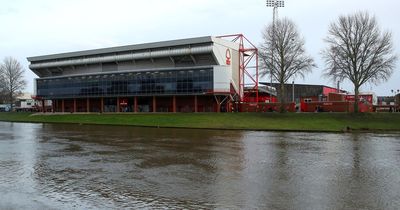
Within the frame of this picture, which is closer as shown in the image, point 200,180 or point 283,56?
point 200,180

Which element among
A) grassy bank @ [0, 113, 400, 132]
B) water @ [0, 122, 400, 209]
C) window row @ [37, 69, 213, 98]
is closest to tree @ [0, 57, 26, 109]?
window row @ [37, 69, 213, 98]

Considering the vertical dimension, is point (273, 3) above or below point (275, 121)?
above

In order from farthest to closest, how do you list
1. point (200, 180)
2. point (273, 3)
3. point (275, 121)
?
point (273, 3), point (275, 121), point (200, 180)

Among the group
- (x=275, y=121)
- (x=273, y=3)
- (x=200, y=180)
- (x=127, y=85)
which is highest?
(x=273, y=3)

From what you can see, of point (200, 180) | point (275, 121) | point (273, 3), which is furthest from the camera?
point (273, 3)

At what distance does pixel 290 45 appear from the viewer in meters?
64.3

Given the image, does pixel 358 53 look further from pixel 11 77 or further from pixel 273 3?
pixel 11 77

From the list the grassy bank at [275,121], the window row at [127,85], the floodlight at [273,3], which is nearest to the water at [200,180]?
the grassy bank at [275,121]

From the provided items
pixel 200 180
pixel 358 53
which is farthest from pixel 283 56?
pixel 200 180

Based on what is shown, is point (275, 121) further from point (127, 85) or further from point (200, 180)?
point (127, 85)

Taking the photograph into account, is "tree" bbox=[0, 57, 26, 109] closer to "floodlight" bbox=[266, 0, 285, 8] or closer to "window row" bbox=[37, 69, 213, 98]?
"window row" bbox=[37, 69, 213, 98]

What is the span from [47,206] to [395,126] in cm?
4459

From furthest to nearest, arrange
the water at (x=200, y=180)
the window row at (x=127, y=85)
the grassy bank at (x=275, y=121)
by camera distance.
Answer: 1. the window row at (x=127, y=85)
2. the grassy bank at (x=275, y=121)
3. the water at (x=200, y=180)

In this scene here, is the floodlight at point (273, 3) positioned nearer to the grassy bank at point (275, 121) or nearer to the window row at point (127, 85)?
the window row at point (127, 85)
